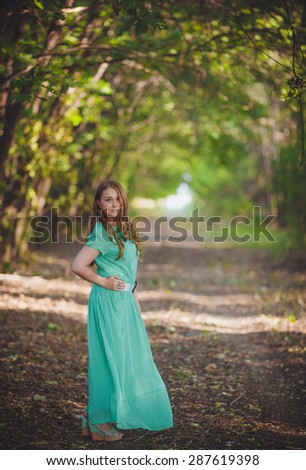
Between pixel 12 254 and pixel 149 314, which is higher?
pixel 12 254

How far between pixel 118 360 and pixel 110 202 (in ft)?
4.11

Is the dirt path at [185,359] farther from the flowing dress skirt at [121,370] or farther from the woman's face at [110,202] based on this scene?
the woman's face at [110,202]

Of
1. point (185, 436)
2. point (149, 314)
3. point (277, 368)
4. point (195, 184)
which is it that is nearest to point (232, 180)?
point (195, 184)

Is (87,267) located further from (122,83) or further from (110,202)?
(122,83)

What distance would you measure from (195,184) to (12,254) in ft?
72.7

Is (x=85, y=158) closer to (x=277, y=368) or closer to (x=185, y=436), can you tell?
(x=277, y=368)

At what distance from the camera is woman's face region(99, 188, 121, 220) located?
Answer: 3.98m

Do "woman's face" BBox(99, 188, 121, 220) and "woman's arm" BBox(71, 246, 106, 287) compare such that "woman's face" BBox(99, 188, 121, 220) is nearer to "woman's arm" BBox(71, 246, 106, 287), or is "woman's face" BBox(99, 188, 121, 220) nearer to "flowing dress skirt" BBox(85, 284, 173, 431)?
"woman's arm" BBox(71, 246, 106, 287)

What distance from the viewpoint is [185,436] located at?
404cm

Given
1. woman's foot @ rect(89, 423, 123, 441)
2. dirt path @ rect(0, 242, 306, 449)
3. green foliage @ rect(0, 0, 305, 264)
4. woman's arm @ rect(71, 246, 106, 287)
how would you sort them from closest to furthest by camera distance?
woman's arm @ rect(71, 246, 106, 287)
woman's foot @ rect(89, 423, 123, 441)
dirt path @ rect(0, 242, 306, 449)
green foliage @ rect(0, 0, 305, 264)

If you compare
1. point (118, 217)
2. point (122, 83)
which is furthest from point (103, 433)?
point (122, 83)

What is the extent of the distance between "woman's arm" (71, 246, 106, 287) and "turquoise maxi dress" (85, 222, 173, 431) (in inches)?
2.2

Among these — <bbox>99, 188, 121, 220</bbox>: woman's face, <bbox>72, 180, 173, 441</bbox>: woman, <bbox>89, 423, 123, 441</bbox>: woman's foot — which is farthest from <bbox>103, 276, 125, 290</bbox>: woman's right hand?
<bbox>89, 423, 123, 441</bbox>: woman's foot

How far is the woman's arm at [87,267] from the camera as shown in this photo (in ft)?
12.4
